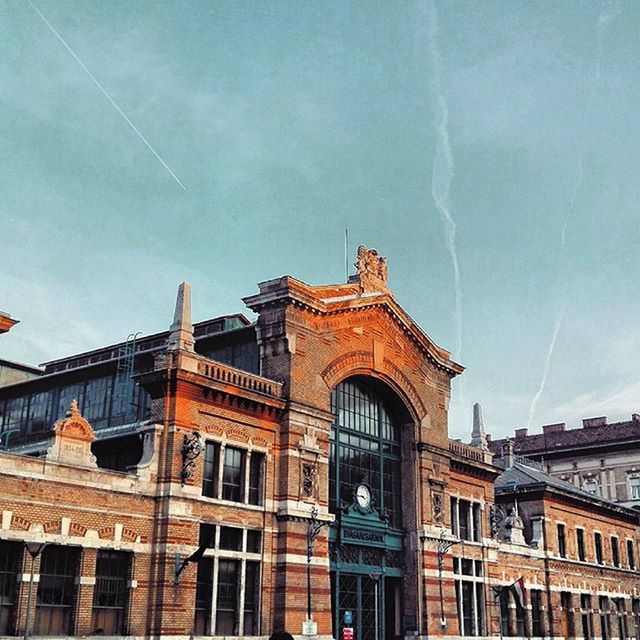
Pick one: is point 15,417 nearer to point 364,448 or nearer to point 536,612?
Result: point 364,448

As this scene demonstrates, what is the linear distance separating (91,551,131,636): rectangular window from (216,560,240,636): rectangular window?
3.87m

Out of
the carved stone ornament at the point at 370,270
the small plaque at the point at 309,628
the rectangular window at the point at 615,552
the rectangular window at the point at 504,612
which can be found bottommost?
the small plaque at the point at 309,628

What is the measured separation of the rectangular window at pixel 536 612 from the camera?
5131cm

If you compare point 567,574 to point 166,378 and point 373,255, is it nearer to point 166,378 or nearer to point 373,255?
point 373,255

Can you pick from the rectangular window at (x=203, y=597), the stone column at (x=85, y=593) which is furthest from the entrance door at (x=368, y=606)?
the stone column at (x=85, y=593)

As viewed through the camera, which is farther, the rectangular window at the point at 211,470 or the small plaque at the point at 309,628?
the small plaque at the point at 309,628

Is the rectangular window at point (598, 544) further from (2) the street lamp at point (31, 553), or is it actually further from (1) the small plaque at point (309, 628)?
(2) the street lamp at point (31, 553)

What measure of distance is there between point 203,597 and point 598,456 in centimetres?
5433

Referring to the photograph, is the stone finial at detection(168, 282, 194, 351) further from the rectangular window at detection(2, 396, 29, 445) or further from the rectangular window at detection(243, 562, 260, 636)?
the rectangular window at detection(2, 396, 29, 445)

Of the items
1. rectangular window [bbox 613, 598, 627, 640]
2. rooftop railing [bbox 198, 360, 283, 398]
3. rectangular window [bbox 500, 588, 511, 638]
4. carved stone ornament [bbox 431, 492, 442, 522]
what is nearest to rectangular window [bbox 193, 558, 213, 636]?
rooftop railing [bbox 198, 360, 283, 398]

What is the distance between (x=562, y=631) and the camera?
52875 mm

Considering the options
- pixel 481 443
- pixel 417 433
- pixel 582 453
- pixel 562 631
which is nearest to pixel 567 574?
pixel 562 631

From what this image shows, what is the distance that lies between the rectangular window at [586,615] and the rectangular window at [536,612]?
5.27 meters

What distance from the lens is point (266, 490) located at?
33.9 meters
